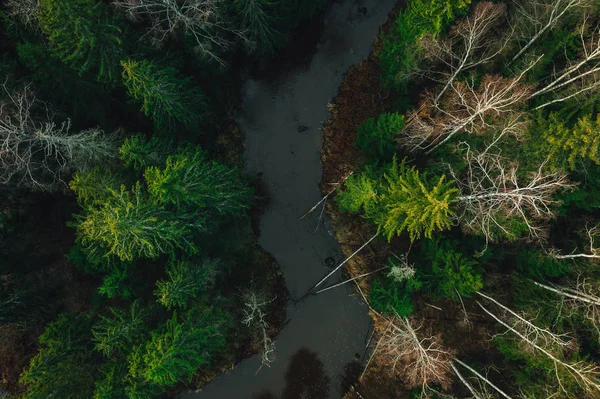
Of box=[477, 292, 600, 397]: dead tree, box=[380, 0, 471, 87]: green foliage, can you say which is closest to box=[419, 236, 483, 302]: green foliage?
box=[477, 292, 600, 397]: dead tree

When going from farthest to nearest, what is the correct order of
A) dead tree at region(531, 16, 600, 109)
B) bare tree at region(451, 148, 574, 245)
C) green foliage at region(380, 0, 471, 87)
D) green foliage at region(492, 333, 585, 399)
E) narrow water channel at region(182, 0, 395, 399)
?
narrow water channel at region(182, 0, 395, 399)
green foliage at region(492, 333, 585, 399)
dead tree at region(531, 16, 600, 109)
green foliage at region(380, 0, 471, 87)
bare tree at region(451, 148, 574, 245)

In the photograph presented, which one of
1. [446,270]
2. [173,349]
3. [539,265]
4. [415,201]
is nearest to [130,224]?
[173,349]

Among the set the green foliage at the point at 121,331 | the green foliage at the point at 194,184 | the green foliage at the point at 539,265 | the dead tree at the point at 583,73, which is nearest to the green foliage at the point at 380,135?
the dead tree at the point at 583,73

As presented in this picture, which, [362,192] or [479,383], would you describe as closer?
[362,192]

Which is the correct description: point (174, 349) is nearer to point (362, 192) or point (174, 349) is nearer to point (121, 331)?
point (121, 331)

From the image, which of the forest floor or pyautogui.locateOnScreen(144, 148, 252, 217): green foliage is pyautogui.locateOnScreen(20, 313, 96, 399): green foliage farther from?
the forest floor

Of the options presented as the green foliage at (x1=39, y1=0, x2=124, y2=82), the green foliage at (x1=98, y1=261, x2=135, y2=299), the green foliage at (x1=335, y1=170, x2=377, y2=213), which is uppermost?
the green foliage at (x1=335, y1=170, x2=377, y2=213)
